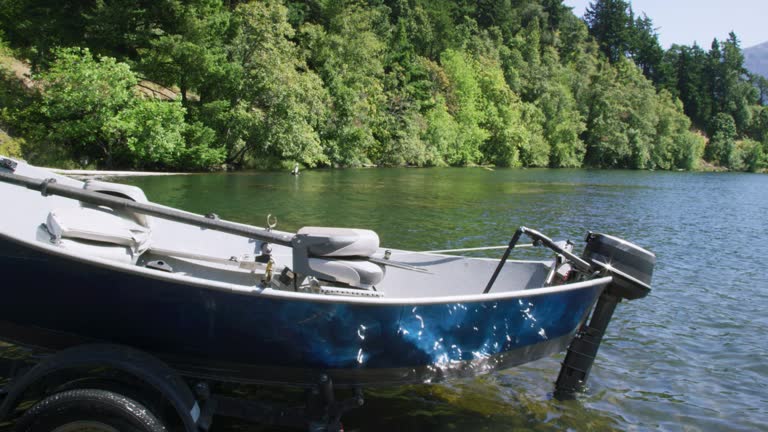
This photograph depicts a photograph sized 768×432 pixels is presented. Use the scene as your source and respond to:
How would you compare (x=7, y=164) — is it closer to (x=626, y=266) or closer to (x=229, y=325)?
(x=229, y=325)

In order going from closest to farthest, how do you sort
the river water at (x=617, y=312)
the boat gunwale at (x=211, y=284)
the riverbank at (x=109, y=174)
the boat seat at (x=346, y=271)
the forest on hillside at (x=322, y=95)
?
the boat gunwale at (x=211, y=284), the boat seat at (x=346, y=271), the river water at (x=617, y=312), the riverbank at (x=109, y=174), the forest on hillside at (x=322, y=95)

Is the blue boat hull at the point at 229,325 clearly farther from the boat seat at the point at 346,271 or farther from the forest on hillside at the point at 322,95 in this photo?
the forest on hillside at the point at 322,95

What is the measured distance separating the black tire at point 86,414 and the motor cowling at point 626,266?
389cm

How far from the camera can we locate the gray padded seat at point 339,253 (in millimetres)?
4715

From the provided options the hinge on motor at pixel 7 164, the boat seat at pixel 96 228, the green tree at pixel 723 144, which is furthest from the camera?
the green tree at pixel 723 144

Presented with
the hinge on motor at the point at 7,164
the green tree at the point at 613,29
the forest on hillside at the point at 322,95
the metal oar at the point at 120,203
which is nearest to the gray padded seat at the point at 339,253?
the metal oar at the point at 120,203

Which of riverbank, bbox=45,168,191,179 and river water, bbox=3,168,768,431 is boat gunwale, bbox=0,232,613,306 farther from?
riverbank, bbox=45,168,191,179

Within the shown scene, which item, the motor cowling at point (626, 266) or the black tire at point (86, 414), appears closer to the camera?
the black tire at point (86, 414)

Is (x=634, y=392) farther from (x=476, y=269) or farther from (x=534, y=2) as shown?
(x=534, y=2)

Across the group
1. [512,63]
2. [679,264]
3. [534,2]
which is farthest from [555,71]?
[679,264]

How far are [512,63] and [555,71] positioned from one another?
7.59 m

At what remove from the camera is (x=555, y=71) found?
8488 centimetres

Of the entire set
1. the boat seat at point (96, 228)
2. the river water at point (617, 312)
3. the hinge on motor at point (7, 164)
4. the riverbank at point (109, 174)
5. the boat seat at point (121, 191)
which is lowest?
the river water at point (617, 312)

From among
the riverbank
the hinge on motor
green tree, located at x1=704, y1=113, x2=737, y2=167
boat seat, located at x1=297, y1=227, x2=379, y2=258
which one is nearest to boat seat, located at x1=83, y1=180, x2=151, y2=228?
the hinge on motor
